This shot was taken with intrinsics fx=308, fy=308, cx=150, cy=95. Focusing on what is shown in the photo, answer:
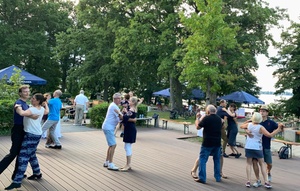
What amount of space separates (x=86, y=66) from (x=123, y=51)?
214 inches

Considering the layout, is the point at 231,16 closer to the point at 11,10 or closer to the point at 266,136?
the point at 266,136

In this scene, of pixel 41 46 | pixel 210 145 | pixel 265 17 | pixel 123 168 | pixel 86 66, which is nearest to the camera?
pixel 210 145

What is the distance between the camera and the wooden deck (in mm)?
5469

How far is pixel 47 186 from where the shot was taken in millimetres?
5168

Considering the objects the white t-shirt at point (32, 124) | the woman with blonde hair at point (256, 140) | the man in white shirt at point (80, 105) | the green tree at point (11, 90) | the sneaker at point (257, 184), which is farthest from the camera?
the man in white shirt at point (80, 105)

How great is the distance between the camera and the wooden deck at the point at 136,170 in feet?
17.9

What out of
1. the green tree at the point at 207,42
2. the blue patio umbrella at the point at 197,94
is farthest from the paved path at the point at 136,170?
the blue patio umbrella at the point at 197,94

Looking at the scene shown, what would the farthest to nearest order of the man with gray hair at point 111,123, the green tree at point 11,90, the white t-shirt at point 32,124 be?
the green tree at point 11,90 < the man with gray hair at point 111,123 < the white t-shirt at point 32,124

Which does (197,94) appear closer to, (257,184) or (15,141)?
(257,184)

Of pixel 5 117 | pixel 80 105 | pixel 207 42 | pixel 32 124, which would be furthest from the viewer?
pixel 80 105

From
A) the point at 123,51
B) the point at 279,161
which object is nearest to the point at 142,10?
the point at 123,51

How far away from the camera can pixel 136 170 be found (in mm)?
6648

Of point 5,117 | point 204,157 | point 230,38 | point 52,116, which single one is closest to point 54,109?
point 52,116

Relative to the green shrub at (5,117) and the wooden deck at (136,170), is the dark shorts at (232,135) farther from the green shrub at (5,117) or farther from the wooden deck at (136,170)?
the green shrub at (5,117)
